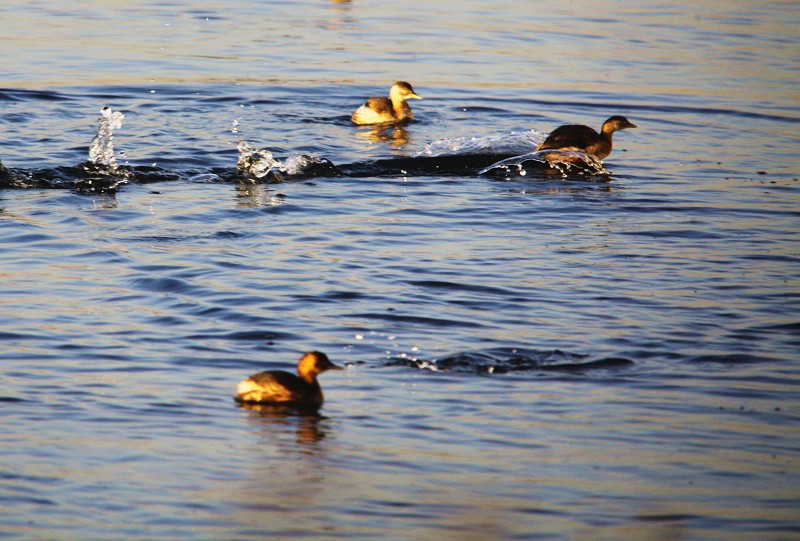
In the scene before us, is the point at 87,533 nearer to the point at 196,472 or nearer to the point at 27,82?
the point at 196,472

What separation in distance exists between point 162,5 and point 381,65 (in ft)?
21.8

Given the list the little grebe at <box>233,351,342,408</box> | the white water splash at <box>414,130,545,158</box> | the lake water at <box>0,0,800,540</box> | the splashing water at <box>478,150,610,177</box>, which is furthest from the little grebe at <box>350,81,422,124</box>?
the little grebe at <box>233,351,342,408</box>

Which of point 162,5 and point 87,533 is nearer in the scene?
point 87,533

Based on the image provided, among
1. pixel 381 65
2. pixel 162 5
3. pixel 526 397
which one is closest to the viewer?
pixel 526 397

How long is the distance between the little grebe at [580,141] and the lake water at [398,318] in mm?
325

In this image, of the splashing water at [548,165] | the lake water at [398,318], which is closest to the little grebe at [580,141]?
the splashing water at [548,165]

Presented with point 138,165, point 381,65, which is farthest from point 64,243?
point 381,65

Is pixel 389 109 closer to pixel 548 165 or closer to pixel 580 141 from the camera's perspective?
pixel 548 165

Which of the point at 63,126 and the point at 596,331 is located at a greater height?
the point at 63,126

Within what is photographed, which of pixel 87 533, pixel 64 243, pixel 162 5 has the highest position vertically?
pixel 162 5

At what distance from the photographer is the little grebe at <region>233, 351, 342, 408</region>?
7145 mm

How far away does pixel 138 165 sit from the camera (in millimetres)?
13367

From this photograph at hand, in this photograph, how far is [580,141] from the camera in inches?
552

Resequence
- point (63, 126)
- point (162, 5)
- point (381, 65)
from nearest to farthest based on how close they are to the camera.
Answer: point (63, 126)
point (381, 65)
point (162, 5)
